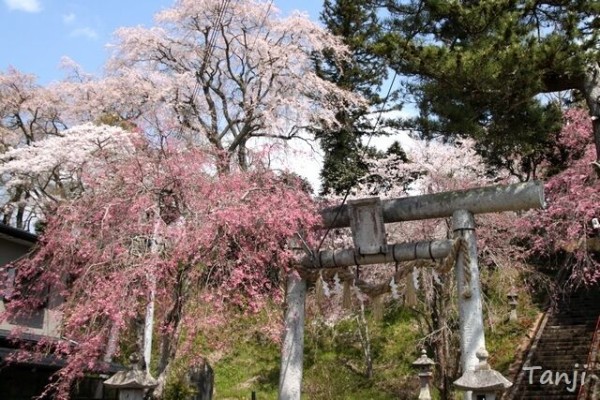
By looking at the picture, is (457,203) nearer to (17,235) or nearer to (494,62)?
(494,62)

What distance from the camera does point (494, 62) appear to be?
829cm

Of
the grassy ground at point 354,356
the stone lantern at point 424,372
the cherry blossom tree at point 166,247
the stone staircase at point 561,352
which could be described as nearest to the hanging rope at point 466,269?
the cherry blossom tree at point 166,247

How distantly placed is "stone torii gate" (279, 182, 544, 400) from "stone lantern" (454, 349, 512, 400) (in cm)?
86

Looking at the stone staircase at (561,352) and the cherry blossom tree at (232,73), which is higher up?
the cherry blossom tree at (232,73)

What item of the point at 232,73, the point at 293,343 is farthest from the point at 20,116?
the point at 293,343

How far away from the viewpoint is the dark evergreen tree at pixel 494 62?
8.45 metres

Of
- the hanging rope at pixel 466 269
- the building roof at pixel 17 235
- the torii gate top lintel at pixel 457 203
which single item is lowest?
the hanging rope at pixel 466 269

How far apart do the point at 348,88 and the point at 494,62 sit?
9.83 m

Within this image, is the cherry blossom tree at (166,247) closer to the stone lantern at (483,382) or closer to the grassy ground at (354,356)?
the stone lantern at (483,382)

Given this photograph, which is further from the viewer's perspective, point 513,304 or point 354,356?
point 354,356

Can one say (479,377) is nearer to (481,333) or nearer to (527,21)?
(481,333)

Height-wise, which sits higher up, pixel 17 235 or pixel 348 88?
pixel 348 88

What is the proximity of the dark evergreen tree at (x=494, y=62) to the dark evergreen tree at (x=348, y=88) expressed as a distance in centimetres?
764

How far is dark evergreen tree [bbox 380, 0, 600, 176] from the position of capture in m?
8.45
